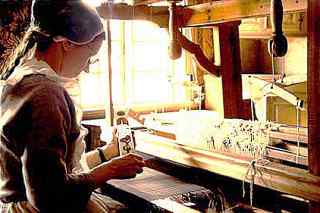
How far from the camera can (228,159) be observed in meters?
1.49

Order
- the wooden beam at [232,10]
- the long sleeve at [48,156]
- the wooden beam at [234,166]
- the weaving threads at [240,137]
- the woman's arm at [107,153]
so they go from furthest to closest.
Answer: the wooden beam at [232,10] < the weaving threads at [240,137] < the woman's arm at [107,153] < the wooden beam at [234,166] < the long sleeve at [48,156]

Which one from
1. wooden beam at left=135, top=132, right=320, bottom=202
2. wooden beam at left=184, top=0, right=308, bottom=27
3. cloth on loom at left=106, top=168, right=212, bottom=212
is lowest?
cloth on loom at left=106, top=168, right=212, bottom=212

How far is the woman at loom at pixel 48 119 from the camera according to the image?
102cm

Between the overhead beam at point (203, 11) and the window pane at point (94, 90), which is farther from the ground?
the overhead beam at point (203, 11)

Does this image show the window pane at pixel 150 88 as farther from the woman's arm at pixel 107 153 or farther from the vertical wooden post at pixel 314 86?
the vertical wooden post at pixel 314 86

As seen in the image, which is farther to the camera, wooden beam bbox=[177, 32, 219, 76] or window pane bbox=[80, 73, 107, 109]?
window pane bbox=[80, 73, 107, 109]

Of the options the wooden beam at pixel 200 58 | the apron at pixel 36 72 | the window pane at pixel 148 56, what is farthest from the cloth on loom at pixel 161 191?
the window pane at pixel 148 56

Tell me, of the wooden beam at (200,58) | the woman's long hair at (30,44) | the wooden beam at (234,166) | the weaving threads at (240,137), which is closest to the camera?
the woman's long hair at (30,44)

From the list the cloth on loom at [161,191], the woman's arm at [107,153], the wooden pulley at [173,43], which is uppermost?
the wooden pulley at [173,43]

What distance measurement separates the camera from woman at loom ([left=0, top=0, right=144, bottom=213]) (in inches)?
40.0

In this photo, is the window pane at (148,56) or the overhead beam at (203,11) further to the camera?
the window pane at (148,56)

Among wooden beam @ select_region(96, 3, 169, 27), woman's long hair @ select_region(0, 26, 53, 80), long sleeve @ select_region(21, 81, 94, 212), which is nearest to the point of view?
long sleeve @ select_region(21, 81, 94, 212)

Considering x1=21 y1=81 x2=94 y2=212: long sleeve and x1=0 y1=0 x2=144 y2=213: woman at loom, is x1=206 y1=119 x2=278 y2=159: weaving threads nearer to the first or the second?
x1=0 y1=0 x2=144 y2=213: woman at loom

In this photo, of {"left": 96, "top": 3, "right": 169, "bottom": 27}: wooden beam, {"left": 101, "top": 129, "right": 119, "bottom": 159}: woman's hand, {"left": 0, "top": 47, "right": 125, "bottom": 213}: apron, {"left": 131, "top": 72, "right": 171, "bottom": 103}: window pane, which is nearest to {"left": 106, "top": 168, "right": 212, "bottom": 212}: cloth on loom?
{"left": 101, "top": 129, "right": 119, "bottom": 159}: woman's hand
